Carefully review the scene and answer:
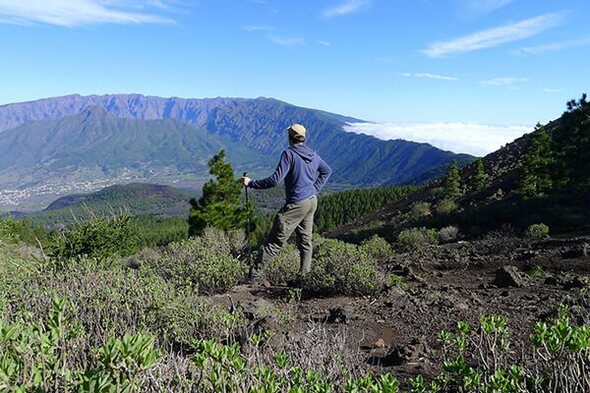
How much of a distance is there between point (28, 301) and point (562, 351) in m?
4.54

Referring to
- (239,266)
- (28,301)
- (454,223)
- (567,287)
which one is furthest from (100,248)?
(454,223)

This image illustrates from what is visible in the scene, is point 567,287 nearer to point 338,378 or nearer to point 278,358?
point 338,378

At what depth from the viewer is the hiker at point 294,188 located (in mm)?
6215

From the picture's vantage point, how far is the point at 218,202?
3425 centimetres

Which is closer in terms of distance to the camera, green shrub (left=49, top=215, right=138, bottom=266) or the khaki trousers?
the khaki trousers

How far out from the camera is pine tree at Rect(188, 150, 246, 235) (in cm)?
3347

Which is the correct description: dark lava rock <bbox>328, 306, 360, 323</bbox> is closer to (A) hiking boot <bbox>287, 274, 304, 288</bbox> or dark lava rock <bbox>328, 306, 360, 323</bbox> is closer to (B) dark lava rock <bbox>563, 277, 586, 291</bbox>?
(A) hiking boot <bbox>287, 274, 304, 288</bbox>

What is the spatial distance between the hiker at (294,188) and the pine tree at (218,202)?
89.2 ft

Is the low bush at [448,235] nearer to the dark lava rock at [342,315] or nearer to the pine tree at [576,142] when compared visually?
the dark lava rock at [342,315]

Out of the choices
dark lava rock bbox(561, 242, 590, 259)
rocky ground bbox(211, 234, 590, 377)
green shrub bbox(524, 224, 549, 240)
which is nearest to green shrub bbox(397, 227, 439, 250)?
green shrub bbox(524, 224, 549, 240)

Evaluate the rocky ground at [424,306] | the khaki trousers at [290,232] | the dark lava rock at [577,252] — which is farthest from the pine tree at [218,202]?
the dark lava rock at [577,252]

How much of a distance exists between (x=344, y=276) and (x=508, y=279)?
2276 millimetres

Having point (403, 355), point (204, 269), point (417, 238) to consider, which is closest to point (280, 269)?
point (204, 269)

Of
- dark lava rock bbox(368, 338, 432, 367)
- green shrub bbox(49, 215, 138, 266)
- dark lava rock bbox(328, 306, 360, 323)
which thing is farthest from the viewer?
green shrub bbox(49, 215, 138, 266)
